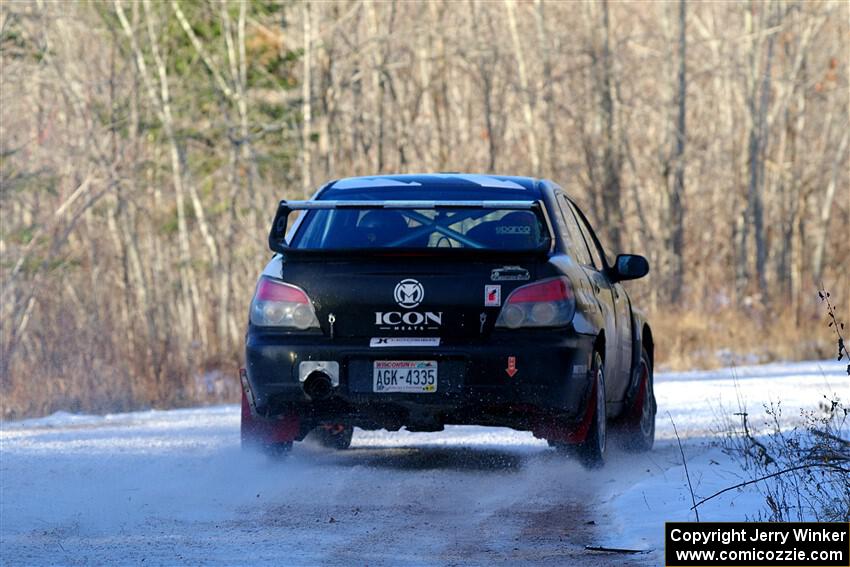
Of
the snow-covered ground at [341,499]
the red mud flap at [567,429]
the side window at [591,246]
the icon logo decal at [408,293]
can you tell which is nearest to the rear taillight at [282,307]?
the icon logo decal at [408,293]

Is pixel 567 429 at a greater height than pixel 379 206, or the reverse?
pixel 379 206

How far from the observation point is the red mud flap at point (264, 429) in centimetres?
942

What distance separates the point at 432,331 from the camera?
8734 millimetres

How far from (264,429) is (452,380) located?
1.36 metres

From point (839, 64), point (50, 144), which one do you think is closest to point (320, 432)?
point (50, 144)

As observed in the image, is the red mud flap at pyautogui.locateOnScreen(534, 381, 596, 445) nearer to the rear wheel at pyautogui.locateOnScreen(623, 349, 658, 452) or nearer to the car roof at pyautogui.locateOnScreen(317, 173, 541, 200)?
the car roof at pyautogui.locateOnScreen(317, 173, 541, 200)

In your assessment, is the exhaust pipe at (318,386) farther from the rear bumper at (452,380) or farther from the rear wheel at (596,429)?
the rear wheel at (596,429)

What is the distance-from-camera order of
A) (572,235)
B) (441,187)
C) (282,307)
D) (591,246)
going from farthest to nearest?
(591,246) < (572,235) < (441,187) < (282,307)

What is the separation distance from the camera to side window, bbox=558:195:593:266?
9625mm

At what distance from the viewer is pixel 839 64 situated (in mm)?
42000

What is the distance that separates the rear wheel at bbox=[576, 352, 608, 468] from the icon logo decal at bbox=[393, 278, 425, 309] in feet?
3.60

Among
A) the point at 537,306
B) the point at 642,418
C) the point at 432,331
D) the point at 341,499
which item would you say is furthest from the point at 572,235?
the point at 341,499

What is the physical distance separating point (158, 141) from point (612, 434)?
2188 cm

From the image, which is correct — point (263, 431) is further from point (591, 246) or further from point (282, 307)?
point (591, 246)
